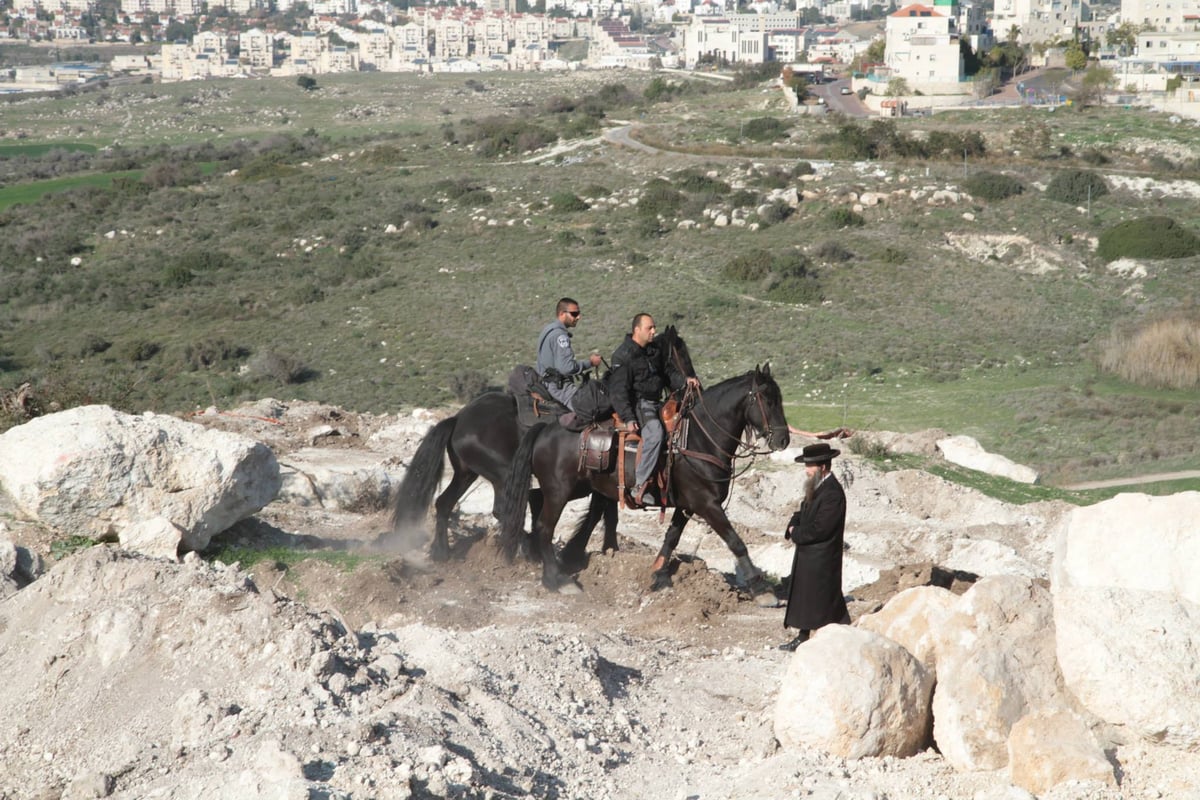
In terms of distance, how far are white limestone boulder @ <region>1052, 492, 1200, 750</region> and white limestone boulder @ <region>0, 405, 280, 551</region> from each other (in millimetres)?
7833

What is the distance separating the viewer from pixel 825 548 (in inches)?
400

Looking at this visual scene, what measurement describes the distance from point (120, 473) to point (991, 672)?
821 cm

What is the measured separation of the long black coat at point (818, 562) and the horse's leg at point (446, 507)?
166 inches

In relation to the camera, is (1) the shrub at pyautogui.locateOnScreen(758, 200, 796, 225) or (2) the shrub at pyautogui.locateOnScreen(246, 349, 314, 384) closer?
(2) the shrub at pyautogui.locateOnScreen(246, 349, 314, 384)

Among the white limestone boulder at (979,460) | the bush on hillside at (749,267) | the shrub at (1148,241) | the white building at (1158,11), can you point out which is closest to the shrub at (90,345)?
the bush on hillside at (749,267)

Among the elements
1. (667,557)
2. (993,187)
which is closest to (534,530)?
(667,557)

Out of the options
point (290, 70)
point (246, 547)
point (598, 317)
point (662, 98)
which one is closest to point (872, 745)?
point (246, 547)

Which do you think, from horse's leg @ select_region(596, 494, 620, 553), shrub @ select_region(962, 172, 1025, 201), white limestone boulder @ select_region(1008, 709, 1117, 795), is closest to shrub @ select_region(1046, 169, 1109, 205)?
shrub @ select_region(962, 172, 1025, 201)

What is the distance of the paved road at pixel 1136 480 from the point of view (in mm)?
19938

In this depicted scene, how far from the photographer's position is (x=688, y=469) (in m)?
12.1

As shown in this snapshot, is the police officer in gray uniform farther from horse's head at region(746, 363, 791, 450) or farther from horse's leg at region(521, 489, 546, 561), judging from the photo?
horse's head at region(746, 363, 791, 450)

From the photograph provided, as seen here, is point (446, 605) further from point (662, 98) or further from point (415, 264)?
point (662, 98)

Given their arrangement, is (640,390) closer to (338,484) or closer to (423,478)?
(423,478)

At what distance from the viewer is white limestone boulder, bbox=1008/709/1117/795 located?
7.32m
